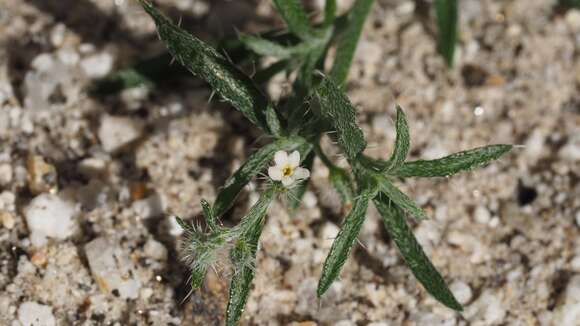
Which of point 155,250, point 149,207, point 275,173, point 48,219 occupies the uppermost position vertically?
point 48,219

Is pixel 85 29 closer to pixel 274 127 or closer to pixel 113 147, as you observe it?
pixel 113 147

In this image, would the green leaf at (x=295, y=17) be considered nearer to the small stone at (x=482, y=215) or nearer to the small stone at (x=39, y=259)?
the small stone at (x=482, y=215)

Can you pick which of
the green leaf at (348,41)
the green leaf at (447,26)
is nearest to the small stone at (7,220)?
the green leaf at (348,41)

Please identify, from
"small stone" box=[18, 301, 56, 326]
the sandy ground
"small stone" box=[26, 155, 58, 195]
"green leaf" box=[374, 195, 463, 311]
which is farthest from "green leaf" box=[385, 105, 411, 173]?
"small stone" box=[26, 155, 58, 195]

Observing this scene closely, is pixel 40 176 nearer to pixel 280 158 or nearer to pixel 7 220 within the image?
pixel 7 220

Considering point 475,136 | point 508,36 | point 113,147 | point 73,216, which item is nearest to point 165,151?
point 113,147

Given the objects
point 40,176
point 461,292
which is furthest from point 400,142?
point 40,176

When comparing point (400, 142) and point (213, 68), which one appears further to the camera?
point (213, 68)
